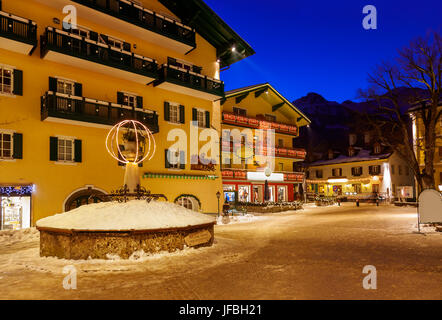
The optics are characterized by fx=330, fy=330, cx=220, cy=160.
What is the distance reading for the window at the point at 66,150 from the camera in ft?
62.0

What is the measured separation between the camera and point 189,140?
25.4 metres

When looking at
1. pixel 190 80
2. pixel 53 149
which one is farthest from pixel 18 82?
pixel 190 80

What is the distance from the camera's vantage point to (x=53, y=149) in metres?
18.3

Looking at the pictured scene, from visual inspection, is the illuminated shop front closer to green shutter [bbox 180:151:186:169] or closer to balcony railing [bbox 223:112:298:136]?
green shutter [bbox 180:151:186:169]

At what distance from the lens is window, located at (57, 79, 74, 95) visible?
63.0 feet

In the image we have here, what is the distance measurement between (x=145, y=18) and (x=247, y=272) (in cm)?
2030

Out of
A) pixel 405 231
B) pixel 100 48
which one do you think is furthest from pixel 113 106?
pixel 405 231

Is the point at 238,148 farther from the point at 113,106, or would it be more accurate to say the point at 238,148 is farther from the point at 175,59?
the point at 113,106

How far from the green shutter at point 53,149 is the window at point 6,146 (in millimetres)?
1876

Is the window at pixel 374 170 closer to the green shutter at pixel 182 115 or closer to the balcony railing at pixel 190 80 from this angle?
the balcony railing at pixel 190 80

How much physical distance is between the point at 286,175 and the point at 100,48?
91.7ft

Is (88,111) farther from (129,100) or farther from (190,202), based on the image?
(190,202)

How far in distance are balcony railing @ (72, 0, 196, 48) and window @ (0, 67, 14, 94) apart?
5.66 meters

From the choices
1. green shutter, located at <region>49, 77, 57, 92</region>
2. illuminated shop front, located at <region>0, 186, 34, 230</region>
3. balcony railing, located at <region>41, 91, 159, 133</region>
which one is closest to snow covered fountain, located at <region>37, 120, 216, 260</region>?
illuminated shop front, located at <region>0, 186, 34, 230</region>
